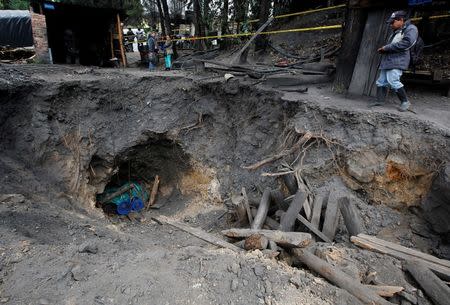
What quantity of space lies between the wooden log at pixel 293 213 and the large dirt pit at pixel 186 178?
0.61 metres

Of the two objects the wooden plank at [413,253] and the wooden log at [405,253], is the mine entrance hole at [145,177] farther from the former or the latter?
the wooden plank at [413,253]

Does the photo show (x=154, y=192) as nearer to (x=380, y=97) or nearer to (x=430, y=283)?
(x=380, y=97)

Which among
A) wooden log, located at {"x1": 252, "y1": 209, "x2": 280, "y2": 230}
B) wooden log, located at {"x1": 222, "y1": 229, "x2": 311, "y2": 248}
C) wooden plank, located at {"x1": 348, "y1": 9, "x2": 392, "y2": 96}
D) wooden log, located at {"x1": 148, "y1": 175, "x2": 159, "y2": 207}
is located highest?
wooden plank, located at {"x1": 348, "y1": 9, "x2": 392, "y2": 96}

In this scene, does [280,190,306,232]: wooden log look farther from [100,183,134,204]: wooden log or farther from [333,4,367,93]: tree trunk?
[100,183,134,204]: wooden log

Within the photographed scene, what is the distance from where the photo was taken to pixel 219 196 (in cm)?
738

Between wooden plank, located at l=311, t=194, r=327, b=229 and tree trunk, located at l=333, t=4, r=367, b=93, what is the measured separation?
320cm

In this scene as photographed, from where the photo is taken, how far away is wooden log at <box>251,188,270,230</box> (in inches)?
181

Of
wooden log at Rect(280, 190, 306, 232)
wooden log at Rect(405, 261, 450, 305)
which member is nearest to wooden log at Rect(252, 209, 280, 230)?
wooden log at Rect(280, 190, 306, 232)

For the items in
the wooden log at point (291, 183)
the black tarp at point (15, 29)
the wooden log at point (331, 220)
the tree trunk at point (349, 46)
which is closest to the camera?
the wooden log at point (331, 220)

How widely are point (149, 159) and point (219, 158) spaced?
2.37 metres

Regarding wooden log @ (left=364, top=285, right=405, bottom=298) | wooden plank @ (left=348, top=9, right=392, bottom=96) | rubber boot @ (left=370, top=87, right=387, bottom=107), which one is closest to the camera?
wooden log @ (left=364, top=285, right=405, bottom=298)

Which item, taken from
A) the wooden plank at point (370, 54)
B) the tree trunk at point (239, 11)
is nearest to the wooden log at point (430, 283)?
the wooden plank at point (370, 54)

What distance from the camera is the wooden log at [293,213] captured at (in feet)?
13.8

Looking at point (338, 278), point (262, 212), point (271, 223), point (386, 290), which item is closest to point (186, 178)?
point (262, 212)
